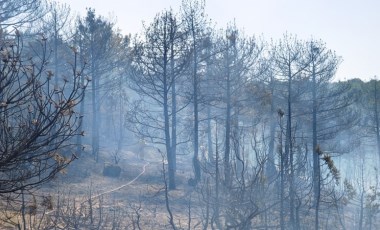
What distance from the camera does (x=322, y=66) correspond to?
23.4 meters

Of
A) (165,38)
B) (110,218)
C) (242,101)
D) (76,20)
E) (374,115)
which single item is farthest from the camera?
(374,115)

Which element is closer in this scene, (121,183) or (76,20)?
(121,183)

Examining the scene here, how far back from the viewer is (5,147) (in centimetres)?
441

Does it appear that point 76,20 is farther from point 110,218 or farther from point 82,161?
point 110,218

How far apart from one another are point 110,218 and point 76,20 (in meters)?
18.1

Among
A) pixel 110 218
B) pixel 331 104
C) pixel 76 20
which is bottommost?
pixel 110 218

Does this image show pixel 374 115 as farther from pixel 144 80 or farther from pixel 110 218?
pixel 110 218

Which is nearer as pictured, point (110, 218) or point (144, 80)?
point (110, 218)

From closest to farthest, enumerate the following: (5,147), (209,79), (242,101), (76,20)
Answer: (5,147)
(209,79)
(242,101)
(76,20)

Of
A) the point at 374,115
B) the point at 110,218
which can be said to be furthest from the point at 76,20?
the point at 374,115

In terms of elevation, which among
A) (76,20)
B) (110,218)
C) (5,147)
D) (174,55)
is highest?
(76,20)

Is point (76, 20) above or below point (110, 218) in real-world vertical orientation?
above

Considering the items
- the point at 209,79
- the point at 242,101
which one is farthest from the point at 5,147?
the point at 242,101

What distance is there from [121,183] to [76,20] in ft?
39.3
